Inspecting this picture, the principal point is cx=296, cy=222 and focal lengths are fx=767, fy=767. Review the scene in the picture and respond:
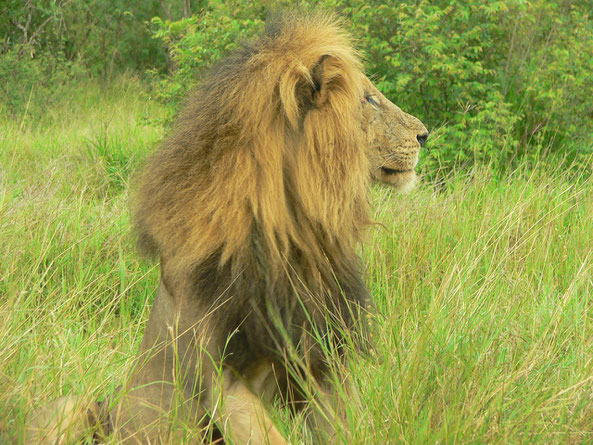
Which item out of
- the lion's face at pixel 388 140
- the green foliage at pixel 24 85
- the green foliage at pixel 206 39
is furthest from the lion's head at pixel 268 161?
the green foliage at pixel 24 85

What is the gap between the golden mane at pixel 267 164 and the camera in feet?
6.97

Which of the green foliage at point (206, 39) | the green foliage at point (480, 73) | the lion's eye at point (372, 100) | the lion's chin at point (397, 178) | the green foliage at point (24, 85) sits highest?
the lion's eye at point (372, 100)

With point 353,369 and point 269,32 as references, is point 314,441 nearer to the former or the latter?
point 353,369

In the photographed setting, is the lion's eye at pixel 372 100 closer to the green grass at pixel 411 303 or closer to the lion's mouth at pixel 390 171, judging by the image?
the lion's mouth at pixel 390 171

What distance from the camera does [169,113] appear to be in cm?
641

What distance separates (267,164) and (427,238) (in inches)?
68.9

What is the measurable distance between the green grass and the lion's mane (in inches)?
11.5

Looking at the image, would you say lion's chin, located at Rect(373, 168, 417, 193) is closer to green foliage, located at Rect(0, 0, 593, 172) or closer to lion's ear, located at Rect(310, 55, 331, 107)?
lion's ear, located at Rect(310, 55, 331, 107)

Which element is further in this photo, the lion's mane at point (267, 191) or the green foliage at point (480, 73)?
the green foliage at point (480, 73)

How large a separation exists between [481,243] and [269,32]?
167 centimetres

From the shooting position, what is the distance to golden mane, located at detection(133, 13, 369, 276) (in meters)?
2.12

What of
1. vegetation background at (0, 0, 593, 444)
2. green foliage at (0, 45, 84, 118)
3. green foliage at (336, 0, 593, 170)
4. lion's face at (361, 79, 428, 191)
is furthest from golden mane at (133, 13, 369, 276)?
green foliage at (0, 45, 84, 118)

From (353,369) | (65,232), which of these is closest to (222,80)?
(353,369)

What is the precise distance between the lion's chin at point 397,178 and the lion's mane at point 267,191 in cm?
29
